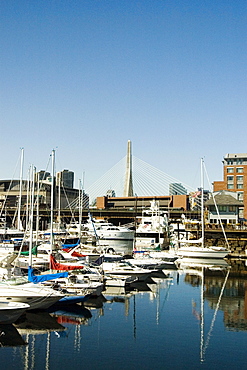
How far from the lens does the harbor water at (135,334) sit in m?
17.5

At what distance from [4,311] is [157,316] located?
9.24 meters

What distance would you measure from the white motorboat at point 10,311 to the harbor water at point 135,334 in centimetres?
40

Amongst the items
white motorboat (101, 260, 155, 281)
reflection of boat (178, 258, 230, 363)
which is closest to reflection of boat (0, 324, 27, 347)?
reflection of boat (178, 258, 230, 363)

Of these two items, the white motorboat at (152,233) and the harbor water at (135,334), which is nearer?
the harbor water at (135,334)

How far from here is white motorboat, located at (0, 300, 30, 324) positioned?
2134cm

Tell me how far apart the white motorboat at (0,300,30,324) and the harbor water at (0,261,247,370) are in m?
0.40

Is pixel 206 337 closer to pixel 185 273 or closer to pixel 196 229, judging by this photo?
pixel 185 273

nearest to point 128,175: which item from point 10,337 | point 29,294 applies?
point 29,294

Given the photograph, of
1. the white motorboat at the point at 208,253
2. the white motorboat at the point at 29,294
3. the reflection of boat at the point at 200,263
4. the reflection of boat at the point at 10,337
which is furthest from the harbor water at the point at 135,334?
the white motorboat at the point at 208,253

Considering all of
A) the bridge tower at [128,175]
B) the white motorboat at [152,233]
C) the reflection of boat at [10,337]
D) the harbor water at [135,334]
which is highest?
the bridge tower at [128,175]

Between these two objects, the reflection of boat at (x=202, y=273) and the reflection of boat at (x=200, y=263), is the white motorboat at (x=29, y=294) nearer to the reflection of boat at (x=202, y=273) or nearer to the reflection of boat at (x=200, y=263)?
the reflection of boat at (x=202, y=273)

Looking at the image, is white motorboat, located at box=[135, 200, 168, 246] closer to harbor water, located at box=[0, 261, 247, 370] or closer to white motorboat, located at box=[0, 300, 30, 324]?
harbor water, located at box=[0, 261, 247, 370]

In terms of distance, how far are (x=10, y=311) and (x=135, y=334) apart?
21.6 ft

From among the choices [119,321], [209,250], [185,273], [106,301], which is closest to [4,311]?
[119,321]
